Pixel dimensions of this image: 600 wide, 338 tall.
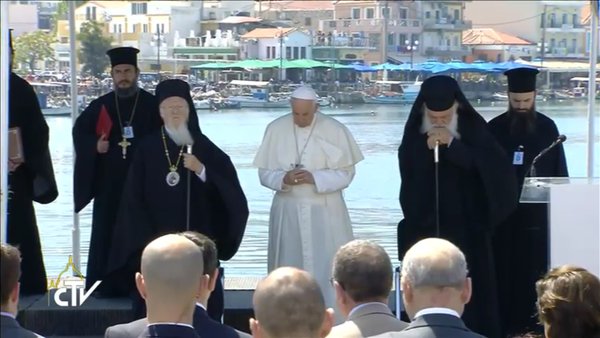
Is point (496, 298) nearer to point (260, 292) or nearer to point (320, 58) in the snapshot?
point (320, 58)

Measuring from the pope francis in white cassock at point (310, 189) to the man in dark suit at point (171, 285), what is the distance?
3.70m

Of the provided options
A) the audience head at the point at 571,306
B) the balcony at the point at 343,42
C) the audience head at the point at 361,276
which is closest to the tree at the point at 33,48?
the balcony at the point at 343,42

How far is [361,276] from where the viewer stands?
12.3 ft

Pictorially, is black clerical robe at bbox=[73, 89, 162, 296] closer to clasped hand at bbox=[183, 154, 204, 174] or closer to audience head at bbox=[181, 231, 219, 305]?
clasped hand at bbox=[183, 154, 204, 174]

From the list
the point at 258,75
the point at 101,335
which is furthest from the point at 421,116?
the point at 101,335

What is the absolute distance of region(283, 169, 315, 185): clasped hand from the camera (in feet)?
23.0

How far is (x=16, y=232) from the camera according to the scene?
738 cm

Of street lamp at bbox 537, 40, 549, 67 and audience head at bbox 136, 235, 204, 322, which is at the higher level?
street lamp at bbox 537, 40, 549, 67

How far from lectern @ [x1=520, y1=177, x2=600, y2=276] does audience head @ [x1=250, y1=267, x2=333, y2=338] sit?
281 centimetres

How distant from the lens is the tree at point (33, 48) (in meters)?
7.81

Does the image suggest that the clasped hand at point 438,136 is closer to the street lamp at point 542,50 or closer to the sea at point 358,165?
the street lamp at point 542,50

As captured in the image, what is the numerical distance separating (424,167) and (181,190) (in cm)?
140

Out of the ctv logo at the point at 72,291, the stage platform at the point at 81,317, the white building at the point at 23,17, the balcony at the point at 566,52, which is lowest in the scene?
the stage platform at the point at 81,317

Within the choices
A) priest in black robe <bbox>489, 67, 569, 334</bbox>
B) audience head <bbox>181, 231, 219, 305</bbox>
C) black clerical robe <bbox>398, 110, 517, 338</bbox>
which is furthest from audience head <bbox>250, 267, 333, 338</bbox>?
priest in black robe <bbox>489, 67, 569, 334</bbox>
